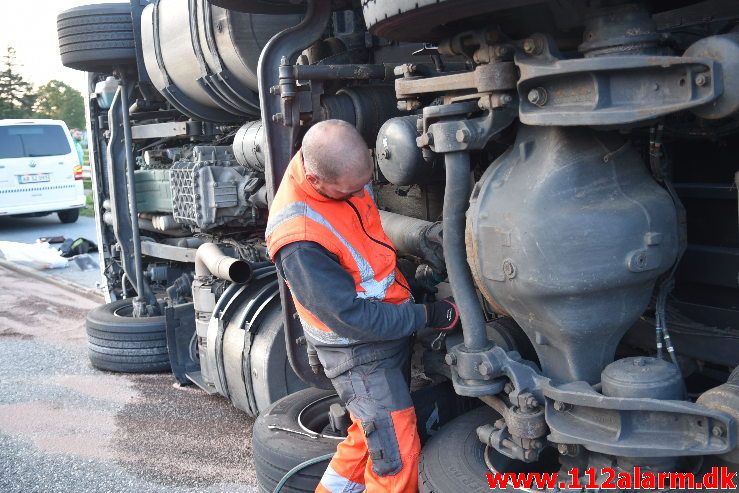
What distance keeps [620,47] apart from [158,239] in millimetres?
4926

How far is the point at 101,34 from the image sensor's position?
5273 mm

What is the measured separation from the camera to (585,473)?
204 cm

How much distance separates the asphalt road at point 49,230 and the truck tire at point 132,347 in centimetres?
384

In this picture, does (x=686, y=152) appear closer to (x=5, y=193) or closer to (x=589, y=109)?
(x=589, y=109)

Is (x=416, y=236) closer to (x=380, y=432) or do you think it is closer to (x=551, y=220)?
(x=380, y=432)

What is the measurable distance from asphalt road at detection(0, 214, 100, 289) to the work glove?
23.0 ft

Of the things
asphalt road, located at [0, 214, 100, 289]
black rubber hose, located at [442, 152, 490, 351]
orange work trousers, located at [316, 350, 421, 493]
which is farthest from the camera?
asphalt road, located at [0, 214, 100, 289]

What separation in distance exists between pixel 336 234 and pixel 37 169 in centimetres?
1322

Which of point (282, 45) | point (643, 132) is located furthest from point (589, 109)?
point (282, 45)

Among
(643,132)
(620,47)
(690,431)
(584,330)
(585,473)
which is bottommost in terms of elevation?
(585,473)

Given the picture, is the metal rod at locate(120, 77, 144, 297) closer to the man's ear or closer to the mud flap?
the mud flap

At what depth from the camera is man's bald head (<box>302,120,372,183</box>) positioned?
7.70 feet

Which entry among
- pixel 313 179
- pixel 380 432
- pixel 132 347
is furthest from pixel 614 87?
pixel 132 347

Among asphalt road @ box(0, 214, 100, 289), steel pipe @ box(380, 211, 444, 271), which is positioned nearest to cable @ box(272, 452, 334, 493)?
steel pipe @ box(380, 211, 444, 271)
